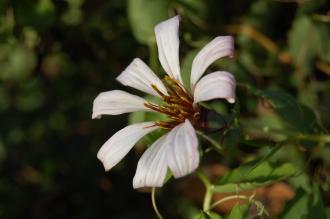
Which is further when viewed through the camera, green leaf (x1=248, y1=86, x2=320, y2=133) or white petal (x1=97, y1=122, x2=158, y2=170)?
green leaf (x1=248, y1=86, x2=320, y2=133)

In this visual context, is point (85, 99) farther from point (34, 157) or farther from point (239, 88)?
point (239, 88)

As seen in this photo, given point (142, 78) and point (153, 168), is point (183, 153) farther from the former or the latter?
point (142, 78)

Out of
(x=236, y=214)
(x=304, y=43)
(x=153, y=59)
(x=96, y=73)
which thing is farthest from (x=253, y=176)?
(x=96, y=73)

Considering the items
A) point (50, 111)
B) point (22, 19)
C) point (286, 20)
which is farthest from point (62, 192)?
point (286, 20)

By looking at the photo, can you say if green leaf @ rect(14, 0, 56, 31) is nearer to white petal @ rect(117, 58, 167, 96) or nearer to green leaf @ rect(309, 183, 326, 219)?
white petal @ rect(117, 58, 167, 96)

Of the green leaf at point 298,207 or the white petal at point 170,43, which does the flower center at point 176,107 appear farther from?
the green leaf at point 298,207

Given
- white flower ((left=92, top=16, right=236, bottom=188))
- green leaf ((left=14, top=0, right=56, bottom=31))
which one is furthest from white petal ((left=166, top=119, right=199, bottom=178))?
green leaf ((left=14, top=0, right=56, bottom=31))

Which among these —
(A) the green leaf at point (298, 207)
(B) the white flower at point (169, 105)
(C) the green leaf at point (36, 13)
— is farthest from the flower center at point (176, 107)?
(C) the green leaf at point (36, 13)
